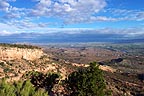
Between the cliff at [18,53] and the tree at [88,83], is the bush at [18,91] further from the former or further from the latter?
the cliff at [18,53]

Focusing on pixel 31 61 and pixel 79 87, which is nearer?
pixel 79 87

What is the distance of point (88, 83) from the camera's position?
171 feet

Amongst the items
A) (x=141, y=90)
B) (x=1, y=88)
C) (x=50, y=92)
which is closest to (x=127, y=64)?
(x=141, y=90)

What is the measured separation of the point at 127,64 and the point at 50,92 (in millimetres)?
139736

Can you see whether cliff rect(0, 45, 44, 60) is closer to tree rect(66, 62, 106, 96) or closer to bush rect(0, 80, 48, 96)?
tree rect(66, 62, 106, 96)

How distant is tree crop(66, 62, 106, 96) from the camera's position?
170 ft

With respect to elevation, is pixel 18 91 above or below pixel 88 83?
below

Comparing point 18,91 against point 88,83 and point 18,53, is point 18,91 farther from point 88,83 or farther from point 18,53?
point 18,53

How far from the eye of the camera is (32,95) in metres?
44.5

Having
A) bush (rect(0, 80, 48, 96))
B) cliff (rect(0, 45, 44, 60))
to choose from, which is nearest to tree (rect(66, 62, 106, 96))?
bush (rect(0, 80, 48, 96))

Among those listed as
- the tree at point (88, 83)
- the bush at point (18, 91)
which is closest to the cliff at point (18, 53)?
the tree at point (88, 83)

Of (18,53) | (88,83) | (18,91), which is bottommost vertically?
(18,91)

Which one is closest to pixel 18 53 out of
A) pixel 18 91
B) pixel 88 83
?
pixel 88 83

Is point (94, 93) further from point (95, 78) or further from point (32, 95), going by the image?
point (32, 95)
